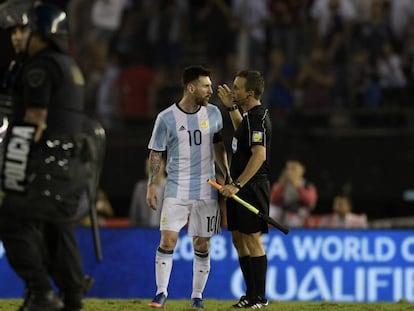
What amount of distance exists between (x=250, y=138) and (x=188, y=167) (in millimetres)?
690

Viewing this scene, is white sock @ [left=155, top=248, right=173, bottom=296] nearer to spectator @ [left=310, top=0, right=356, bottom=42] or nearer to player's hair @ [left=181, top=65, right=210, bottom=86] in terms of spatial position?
player's hair @ [left=181, top=65, right=210, bottom=86]

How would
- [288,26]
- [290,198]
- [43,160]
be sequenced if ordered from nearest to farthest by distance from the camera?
[43,160] < [290,198] < [288,26]

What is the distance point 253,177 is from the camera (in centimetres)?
1265

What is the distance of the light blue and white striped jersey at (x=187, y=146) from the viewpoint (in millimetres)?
12695

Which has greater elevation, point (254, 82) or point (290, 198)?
point (254, 82)

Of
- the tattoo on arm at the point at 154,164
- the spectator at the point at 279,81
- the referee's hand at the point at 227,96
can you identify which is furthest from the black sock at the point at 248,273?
the spectator at the point at 279,81

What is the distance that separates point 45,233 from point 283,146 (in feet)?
34.7

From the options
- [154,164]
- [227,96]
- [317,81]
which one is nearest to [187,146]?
[154,164]

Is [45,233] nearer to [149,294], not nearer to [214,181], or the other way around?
[214,181]

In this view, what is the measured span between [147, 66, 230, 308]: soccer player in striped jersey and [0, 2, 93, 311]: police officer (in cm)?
228

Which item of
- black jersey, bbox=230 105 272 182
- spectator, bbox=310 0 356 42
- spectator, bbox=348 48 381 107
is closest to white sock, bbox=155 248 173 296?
black jersey, bbox=230 105 272 182

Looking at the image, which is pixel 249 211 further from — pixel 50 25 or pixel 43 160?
pixel 50 25

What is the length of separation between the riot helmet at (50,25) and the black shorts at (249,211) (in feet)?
9.40

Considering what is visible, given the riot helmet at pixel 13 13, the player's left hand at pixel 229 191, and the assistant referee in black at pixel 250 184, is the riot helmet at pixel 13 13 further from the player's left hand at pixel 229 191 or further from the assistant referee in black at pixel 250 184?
the player's left hand at pixel 229 191
